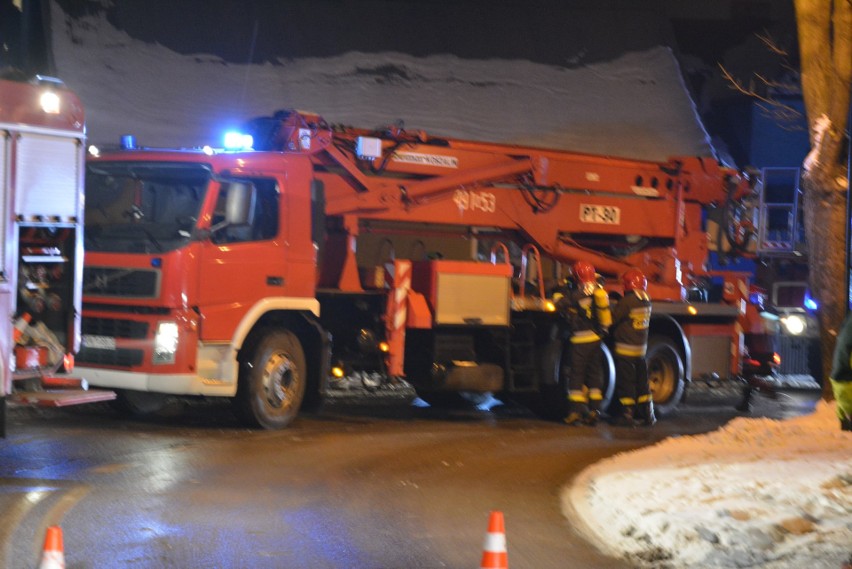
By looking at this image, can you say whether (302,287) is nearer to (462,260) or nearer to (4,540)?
(462,260)

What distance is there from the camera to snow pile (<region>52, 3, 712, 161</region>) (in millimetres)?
19438

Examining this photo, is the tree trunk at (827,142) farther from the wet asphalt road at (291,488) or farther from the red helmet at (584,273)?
the red helmet at (584,273)

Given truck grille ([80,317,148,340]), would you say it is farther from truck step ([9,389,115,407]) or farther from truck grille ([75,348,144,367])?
truck step ([9,389,115,407])

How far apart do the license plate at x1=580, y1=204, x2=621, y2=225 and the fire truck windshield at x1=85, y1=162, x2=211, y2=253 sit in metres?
5.65

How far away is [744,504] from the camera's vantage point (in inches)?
292

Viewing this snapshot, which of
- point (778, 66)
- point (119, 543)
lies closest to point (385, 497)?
point (119, 543)

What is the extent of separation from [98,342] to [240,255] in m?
1.61

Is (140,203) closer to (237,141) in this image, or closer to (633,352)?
(237,141)

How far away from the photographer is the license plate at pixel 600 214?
14.9 metres

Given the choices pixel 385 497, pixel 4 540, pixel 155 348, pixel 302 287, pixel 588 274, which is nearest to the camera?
pixel 4 540

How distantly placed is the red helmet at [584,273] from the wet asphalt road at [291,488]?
1787 mm

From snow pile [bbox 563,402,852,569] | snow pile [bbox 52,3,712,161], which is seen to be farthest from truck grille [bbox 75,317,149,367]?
snow pile [bbox 52,3,712,161]

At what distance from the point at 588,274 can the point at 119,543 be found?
8072 mm

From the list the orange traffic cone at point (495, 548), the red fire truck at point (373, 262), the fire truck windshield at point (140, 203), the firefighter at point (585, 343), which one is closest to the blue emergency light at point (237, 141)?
the red fire truck at point (373, 262)
